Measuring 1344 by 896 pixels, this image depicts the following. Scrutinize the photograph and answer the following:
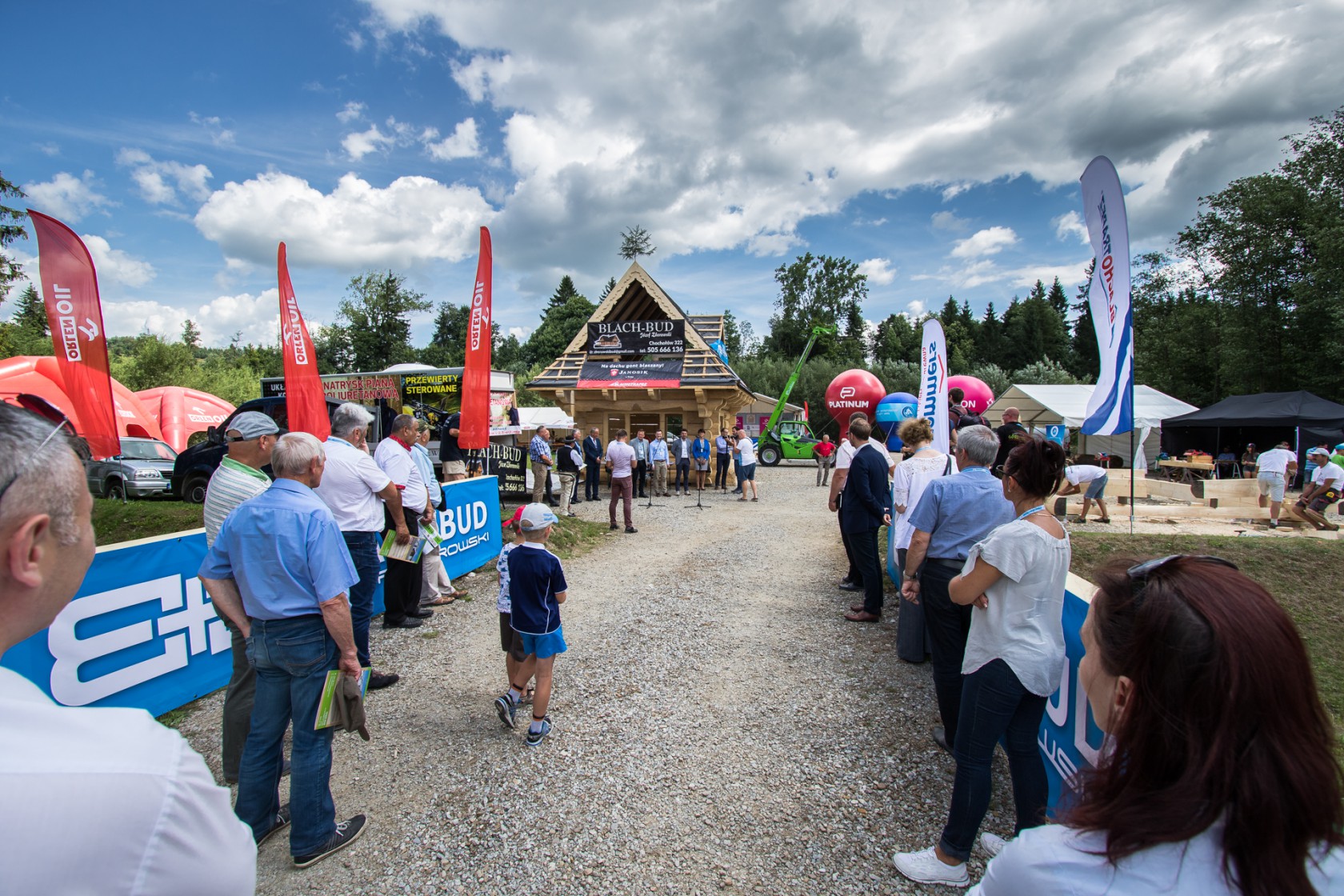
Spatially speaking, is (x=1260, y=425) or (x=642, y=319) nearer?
(x=1260, y=425)

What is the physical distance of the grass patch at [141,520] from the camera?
31.9 feet

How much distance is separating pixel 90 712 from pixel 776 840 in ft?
9.90

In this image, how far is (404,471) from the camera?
5.28 meters

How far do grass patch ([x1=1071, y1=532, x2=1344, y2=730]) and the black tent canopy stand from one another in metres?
12.8

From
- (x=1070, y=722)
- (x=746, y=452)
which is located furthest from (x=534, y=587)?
(x=746, y=452)

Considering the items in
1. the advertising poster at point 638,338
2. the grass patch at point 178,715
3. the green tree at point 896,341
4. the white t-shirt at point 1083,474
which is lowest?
the grass patch at point 178,715

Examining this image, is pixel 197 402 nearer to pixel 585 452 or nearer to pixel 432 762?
pixel 585 452

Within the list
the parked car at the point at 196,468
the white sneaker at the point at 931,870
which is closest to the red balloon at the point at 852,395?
the white sneaker at the point at 931,870

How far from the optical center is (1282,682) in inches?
32.8

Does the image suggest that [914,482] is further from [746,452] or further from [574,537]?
[746,452]

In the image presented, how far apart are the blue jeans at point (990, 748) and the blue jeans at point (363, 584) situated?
3.80 meters

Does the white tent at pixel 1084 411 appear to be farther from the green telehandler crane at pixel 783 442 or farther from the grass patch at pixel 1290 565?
the grass patch at pixel 1290 565

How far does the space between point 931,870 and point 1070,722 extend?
3.21ft

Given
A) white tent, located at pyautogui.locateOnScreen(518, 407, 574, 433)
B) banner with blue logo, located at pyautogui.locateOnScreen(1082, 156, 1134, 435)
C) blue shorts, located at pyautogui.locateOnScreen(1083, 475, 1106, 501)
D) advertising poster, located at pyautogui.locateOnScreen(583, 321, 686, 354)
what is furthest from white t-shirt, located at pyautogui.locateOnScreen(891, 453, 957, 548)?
white tent, located at pyautogui.locateOnScreen(518, 407, 574, 433)
